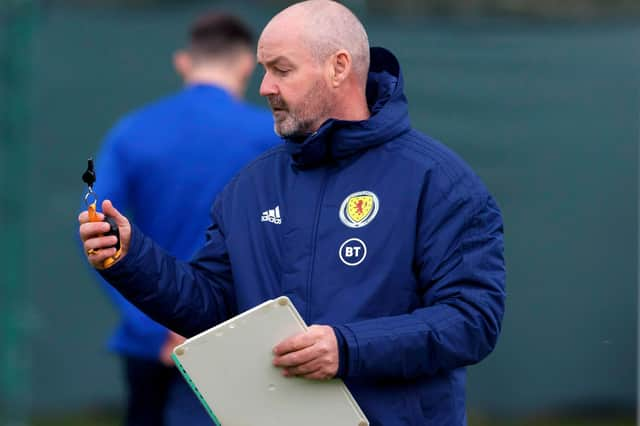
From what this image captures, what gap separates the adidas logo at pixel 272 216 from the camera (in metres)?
3.38

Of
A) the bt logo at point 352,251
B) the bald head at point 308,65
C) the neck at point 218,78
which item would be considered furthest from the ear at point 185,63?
the bt logo at point 352,251

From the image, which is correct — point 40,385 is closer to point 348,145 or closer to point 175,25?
point 175,25

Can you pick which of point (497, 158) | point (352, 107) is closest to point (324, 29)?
point (352, 107)

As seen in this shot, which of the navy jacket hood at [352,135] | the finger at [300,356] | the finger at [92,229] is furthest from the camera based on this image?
the navy jacket hood at [352,135]

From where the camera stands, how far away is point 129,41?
7.45m

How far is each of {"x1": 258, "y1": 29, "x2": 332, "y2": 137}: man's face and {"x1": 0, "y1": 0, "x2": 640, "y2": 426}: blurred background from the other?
4.04 meters

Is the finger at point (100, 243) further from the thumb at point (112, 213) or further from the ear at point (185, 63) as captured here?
the ear at point (185, 63)

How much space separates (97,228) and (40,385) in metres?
4.41

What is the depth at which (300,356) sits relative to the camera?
3082 mm

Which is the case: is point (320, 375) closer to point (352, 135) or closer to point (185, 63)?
point (352, 135)

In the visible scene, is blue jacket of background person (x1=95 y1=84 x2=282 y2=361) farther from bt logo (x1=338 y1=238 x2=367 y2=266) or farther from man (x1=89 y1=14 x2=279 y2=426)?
bt logo (x1=338 y1=238 x2=367 y2=266)

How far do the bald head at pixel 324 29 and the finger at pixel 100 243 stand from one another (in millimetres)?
640

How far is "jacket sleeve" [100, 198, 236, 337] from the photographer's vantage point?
333 centimetres

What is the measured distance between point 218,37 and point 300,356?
2.34 meters
